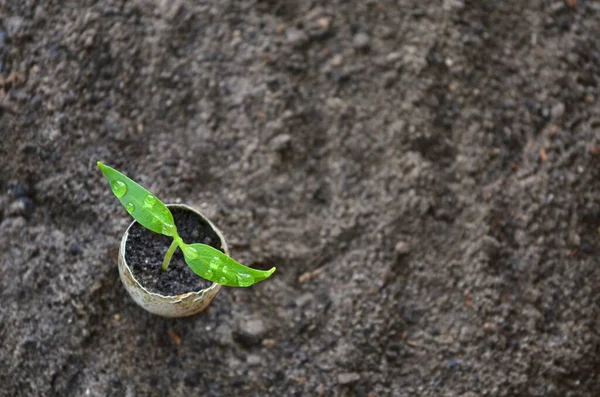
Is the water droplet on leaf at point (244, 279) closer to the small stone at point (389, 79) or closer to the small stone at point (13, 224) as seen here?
the small stone at point (13, 224)

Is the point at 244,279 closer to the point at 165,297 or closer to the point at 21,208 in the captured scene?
the point at 165,297

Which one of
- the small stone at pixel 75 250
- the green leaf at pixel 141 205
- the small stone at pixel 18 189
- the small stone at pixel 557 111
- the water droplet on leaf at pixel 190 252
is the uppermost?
the green leaf at pixel 141 205

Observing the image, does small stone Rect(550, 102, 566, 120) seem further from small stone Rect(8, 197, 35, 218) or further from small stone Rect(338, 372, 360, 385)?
small stone Rect(8, 197, 35, 218)

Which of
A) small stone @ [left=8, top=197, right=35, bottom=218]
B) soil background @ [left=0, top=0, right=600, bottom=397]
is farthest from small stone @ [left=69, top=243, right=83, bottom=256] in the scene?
small stone @ [left=8, top=197, right=35, bottom=218]

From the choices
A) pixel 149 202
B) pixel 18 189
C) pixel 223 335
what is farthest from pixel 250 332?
pixel 18 189

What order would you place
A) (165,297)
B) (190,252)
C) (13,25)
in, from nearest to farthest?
1. (190,252)
2. (165,297)
3. (13,25)

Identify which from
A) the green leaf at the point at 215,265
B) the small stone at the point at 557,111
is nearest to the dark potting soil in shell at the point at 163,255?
the green leaf at the point at 215,265

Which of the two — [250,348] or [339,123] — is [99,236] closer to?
[250,348]
